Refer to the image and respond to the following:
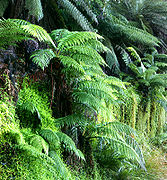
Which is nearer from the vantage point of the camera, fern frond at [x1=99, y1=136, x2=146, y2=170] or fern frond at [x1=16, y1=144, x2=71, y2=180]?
fern frond at [x1=16, y1=144, x2=71, y2=180]

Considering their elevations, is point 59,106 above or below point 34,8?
below

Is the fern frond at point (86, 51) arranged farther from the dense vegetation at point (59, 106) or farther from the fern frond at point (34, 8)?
the fern frond at point (34, 8)

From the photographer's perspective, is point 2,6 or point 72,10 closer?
point 2,6

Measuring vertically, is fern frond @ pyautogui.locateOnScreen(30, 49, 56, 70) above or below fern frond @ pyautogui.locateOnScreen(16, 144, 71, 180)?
above

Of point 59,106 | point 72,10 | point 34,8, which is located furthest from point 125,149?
point 72,10

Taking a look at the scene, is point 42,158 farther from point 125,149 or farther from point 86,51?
point 86,51

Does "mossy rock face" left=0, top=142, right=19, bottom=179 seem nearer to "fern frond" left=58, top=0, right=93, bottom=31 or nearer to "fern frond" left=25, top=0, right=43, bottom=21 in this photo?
"fern frond" left=25, top=0, right=43, bottom=21

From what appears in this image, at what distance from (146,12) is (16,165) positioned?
171 inches

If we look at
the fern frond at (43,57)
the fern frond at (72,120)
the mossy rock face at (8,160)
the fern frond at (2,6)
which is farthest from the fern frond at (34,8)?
the mossy rock face at (8,160)

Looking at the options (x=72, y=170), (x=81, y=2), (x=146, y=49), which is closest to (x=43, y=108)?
(x=72, y=170)

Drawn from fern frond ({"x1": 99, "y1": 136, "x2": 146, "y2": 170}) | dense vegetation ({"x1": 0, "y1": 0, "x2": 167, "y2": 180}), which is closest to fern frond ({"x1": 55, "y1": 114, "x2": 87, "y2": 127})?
dense vegetation ({"x1": 0, "y1": 0, "x2": 167, "y2": 180})

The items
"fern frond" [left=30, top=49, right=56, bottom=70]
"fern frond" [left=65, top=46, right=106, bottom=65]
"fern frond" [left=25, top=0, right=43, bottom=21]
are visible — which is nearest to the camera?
"fern frond" [left=30, top=49, right=56, bottom=70]

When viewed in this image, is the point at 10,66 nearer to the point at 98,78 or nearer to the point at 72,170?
the point at 98,78

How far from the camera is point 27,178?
1.39 meters
